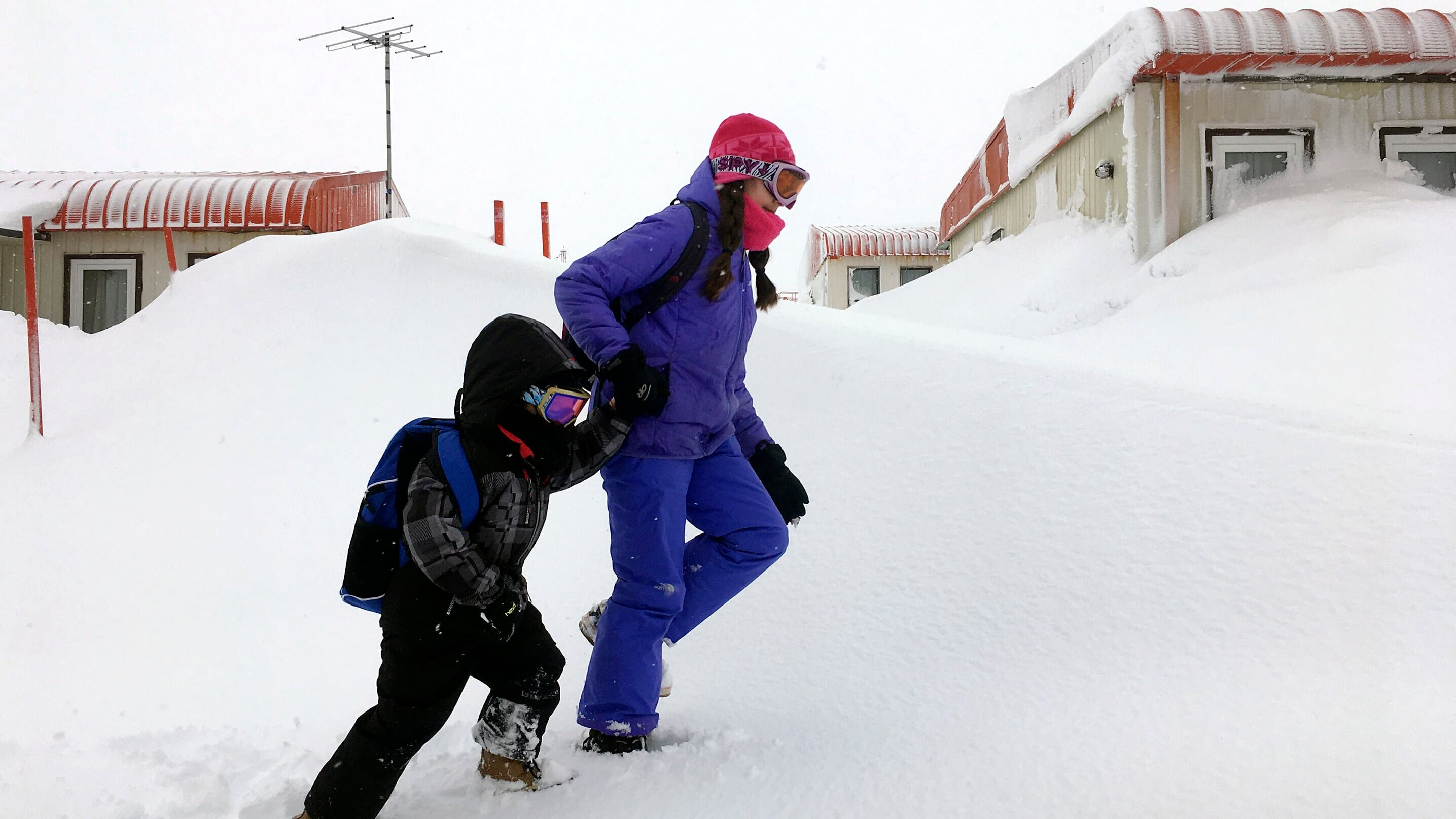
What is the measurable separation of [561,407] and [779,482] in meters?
0.71

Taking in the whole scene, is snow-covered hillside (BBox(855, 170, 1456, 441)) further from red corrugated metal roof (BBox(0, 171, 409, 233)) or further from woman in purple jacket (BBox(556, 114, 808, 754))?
red corrugated metal roof (BBox(0, 171, 409, 233))

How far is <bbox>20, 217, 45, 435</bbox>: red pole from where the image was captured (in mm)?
5582

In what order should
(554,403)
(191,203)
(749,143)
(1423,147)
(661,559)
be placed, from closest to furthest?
1. (554,403)
2. (661,559)
3. (749,143)
4. (1423,147)
5. (191,203)

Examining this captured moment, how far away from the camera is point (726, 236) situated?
2.12 metres

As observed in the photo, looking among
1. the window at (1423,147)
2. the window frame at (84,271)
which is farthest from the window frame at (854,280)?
the window frame at (84,271)

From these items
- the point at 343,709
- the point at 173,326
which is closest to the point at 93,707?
the point at 343,709

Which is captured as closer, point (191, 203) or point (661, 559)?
point (661, 559)

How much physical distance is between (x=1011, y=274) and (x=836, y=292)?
11.9 m

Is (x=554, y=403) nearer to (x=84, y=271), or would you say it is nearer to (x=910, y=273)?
(x=84, y=271)

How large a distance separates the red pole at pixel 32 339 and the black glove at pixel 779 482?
5.39 m

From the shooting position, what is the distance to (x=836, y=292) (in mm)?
22484

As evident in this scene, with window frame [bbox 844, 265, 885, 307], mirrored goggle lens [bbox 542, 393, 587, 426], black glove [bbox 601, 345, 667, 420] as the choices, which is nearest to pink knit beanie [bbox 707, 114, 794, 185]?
black glove [bbox 601, 345, 667, 420]

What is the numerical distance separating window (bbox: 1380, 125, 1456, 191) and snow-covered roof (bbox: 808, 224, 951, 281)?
41.6 ft

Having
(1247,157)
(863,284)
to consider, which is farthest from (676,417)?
(863,284)
